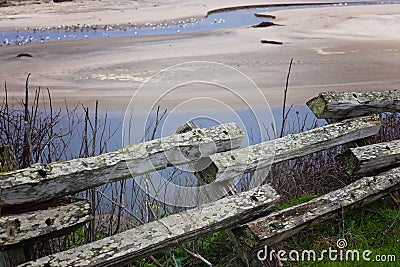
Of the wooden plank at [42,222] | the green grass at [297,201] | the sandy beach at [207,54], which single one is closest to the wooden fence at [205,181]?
the wooden plank at [42,222]

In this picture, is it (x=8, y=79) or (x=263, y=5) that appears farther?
(x=263, y=5)

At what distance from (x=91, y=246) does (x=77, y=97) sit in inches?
77.3

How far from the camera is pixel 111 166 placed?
5.48 feet

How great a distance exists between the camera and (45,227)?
152cm

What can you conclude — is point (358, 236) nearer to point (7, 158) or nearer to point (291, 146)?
point (291, 146)

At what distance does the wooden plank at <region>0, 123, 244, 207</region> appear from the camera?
59.3 inches

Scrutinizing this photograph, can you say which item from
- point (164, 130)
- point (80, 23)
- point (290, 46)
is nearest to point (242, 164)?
point (164, 130)

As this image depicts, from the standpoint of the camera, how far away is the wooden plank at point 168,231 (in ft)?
5.04

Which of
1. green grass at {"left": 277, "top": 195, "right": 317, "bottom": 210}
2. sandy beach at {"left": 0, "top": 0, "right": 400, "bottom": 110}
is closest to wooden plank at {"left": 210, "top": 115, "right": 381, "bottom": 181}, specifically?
green grass at {"left": 277, "top": 195, "right": 317, "bottom": 210}

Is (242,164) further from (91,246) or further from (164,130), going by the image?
(91,246)

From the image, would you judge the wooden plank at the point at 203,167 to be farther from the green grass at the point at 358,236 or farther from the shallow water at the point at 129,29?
the shallow water at the point at 129,29

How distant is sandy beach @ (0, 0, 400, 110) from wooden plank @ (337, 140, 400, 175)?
0.71 metres

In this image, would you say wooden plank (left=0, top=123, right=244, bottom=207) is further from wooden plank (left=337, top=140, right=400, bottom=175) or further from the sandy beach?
the sandy beach

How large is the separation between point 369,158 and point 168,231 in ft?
3.22
